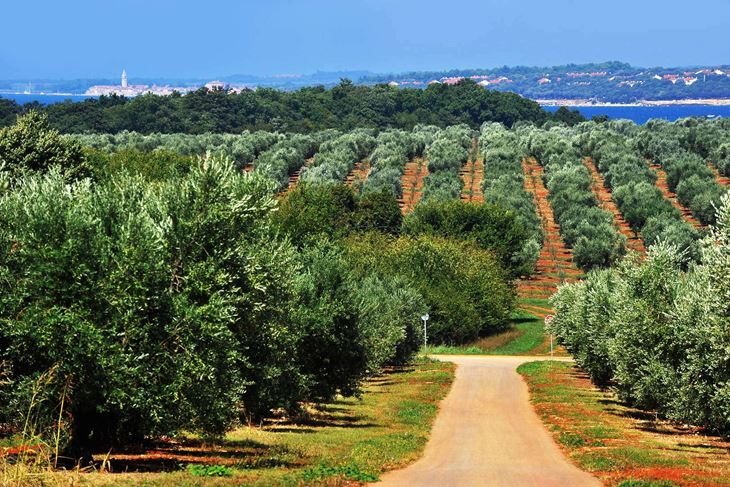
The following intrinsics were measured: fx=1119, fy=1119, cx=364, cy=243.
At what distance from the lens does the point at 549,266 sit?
436 ft

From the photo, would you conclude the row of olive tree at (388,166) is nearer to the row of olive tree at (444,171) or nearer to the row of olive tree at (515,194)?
the row of olive tree at (444,171)

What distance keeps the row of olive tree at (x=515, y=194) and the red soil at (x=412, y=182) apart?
10170mm

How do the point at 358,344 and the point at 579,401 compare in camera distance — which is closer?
the point at 358,344

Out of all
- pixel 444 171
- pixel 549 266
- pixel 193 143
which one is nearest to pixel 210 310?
pixel 549 266

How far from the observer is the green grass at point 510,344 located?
102188mm

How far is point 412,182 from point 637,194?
4008 centimetres

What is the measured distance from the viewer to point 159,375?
25.5 meters

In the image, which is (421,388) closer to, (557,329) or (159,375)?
(557,329)

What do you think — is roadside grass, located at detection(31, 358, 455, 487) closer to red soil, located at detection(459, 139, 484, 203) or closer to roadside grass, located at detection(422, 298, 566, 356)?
roadside grass, located at detection(422, 298, 566, 356)

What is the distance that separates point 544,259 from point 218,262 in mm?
110855

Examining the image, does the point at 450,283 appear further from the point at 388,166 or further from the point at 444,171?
the point at 444,171

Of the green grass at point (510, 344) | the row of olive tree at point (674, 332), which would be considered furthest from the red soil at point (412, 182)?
the row of olive tree at point (674, 332)

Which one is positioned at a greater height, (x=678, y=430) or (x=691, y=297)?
(x=691, y=297)

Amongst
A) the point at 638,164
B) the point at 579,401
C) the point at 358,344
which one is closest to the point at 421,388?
the point at 579,401
